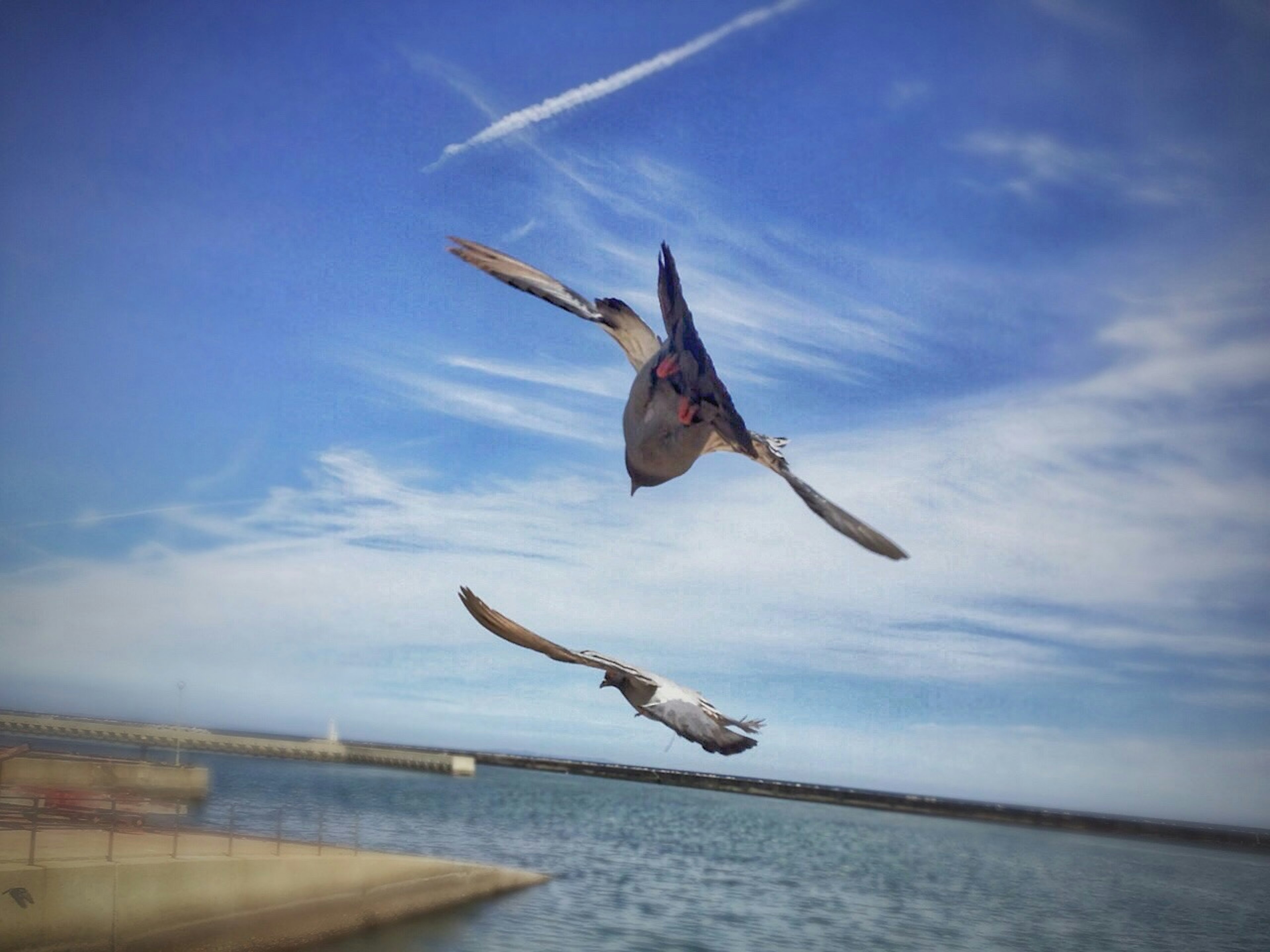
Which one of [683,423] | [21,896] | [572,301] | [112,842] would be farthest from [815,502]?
[112,842]

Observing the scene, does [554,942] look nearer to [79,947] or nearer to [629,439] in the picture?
[79,947]

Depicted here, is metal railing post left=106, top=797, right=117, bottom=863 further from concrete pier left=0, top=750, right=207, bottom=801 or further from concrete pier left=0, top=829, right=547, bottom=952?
concrete pier left=0, top=750, right=207, bottom=801

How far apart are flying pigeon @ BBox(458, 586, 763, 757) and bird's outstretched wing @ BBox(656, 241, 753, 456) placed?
0.61m

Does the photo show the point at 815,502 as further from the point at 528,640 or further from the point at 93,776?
the point at 93,776

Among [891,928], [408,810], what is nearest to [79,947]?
[891,928]

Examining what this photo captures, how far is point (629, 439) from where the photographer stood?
2814 mm

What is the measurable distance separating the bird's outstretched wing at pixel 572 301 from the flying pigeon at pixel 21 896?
625 inches

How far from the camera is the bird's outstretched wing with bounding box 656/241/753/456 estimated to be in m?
2.54

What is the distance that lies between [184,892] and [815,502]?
1995cm

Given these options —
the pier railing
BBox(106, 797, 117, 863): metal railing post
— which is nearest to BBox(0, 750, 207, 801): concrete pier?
the pier railing

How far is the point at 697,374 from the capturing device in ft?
8.52

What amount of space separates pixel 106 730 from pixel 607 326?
110151 mm

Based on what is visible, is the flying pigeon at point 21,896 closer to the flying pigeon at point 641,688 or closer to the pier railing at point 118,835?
the pier railing at point 118,835

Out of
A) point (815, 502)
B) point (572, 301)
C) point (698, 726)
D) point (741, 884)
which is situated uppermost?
point (572, 301)
